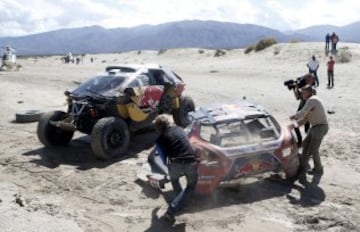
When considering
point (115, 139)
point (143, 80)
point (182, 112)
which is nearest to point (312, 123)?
point (115, 139)

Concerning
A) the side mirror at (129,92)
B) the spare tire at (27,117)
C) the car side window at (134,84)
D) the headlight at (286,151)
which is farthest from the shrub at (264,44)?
the headlight at (286,151)

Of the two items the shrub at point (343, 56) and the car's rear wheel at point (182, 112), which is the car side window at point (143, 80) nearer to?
the car's rear wheel at point (182, 112)

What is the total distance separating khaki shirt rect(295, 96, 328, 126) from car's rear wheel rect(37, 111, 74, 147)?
565 centimetres

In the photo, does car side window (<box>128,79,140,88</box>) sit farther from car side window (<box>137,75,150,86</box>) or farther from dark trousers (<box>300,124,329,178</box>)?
dark trousers (<box>300,124,329,178</box>)

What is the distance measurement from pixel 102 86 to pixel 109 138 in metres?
1.57

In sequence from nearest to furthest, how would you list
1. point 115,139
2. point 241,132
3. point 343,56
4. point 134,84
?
point 241,132 < point 115,139 < point 134,84 < point 343,56

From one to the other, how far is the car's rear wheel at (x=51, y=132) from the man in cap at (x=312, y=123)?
5561 mm

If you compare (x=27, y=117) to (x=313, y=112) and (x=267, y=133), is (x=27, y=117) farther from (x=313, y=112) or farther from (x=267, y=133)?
(x=313, y=112)

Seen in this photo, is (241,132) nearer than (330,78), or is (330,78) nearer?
(241,132)

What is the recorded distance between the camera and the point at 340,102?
18.6 metres

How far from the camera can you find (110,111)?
1195 centimetres

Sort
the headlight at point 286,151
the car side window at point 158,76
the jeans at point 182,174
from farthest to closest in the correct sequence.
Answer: the car side window at point 158,76 → the headlight at point 286,151 → the jeans at point 182,174

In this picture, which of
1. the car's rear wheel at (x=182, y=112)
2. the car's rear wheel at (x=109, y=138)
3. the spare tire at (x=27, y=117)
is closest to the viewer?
the car's rear wheel at (x=109, y=138)

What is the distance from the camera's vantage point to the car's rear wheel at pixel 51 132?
1220cm
